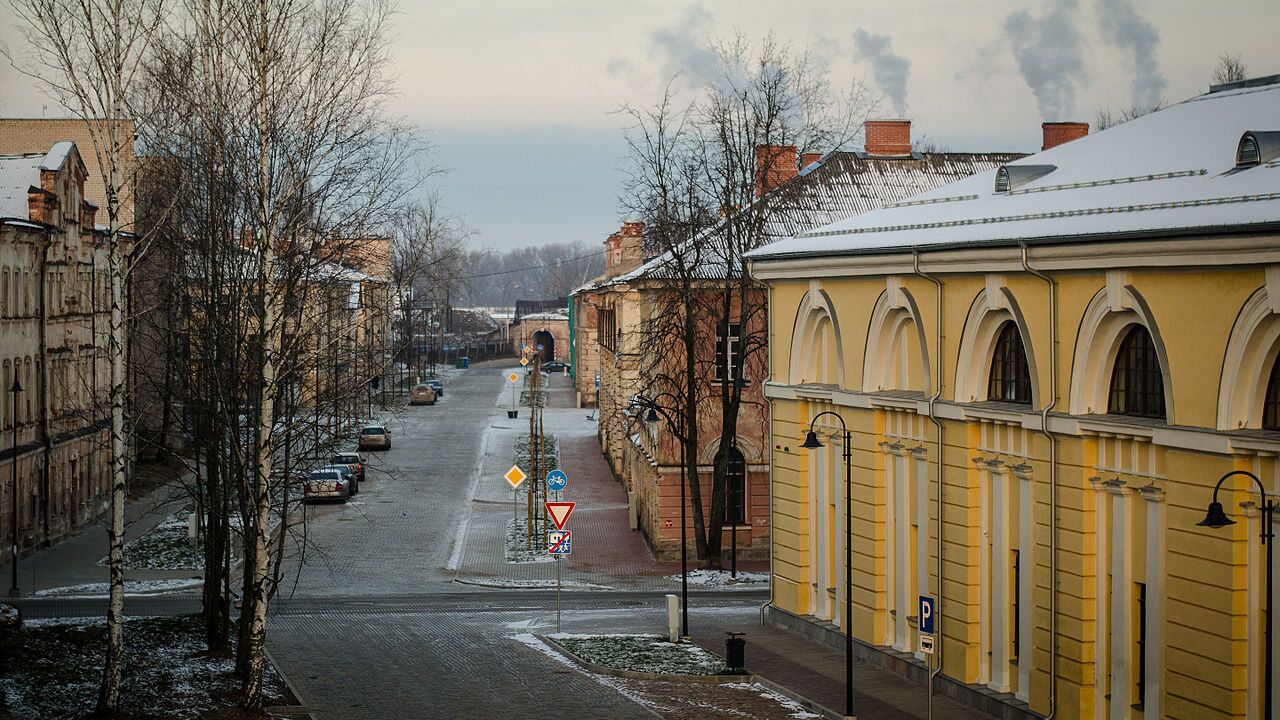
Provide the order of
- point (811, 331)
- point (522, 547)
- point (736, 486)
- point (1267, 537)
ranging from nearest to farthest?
point (1267, 537) → point (811, 331) → point (736, 486) → point (522, 547)

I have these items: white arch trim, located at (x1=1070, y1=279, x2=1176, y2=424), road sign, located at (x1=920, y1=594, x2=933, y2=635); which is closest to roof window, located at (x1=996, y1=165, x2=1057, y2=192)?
white arch trim, located at (x1=1070, y1=279, x2=1176, y2=424)

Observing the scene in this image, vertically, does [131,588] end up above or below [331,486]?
below

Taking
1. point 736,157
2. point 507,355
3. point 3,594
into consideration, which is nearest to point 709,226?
point 736,157

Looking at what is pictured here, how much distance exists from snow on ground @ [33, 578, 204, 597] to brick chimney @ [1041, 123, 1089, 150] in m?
29.6

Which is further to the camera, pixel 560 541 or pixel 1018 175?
pixel 560 541

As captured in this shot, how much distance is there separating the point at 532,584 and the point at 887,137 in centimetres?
1954

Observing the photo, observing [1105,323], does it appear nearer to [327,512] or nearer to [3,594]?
[3,594]

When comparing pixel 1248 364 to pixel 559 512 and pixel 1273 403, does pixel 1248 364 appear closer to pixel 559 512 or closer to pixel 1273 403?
pixel 1273 403

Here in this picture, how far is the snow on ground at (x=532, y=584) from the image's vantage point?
4166 cm

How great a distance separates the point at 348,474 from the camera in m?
59.1

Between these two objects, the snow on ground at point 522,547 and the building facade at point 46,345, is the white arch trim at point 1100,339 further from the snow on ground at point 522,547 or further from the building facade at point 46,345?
the building facade at point 46,345

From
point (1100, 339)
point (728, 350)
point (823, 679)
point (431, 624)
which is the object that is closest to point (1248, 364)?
point (1100, 339)

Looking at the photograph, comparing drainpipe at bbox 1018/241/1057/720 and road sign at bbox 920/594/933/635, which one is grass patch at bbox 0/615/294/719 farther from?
drainpipe at bbox 1018/241/1057/720

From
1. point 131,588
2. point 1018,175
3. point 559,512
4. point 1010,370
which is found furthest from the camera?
point 131,588
